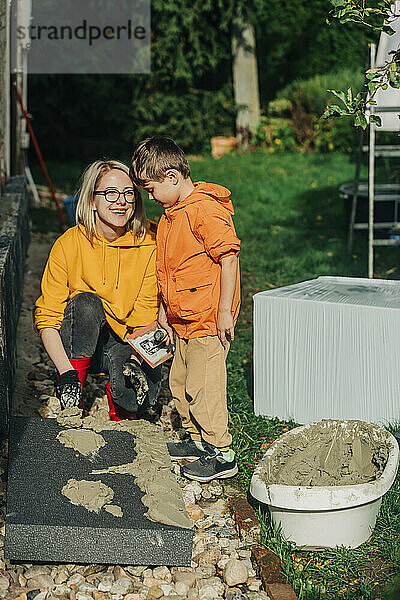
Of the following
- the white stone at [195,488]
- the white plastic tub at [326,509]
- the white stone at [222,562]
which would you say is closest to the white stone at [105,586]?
the white stone at [222,562]

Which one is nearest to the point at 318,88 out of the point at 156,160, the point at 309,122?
the point at 309,122

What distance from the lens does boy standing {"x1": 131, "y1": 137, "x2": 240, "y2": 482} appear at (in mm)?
2879

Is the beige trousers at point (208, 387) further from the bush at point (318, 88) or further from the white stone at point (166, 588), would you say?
the bush at point (318, 88)

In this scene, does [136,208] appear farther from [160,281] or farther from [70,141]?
[70,141]

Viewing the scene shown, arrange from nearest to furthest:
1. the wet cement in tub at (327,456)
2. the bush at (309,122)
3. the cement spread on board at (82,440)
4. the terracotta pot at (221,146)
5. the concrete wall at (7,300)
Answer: the wet cement in tub at (327,456)
the cement spread on board at (82,440)
the concrete wall at (7,300)
the bush at (309,122)
the terracotta pot at (221,146)

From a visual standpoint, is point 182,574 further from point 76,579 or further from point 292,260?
point 292,260

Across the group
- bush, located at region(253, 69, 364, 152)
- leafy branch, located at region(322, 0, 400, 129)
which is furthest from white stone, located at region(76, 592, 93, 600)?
bush, located at region(253, 69, 364, 152)

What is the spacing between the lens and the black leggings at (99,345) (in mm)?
3188

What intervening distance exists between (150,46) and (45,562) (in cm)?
1224

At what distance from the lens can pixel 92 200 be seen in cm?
321

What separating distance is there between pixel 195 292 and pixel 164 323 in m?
0.35

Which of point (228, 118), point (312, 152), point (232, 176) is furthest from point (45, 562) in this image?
point (228, 118)

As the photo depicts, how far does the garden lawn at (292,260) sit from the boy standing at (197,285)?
221 mm

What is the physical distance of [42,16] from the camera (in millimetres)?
12602
